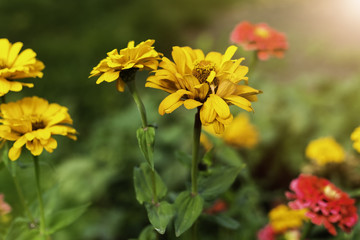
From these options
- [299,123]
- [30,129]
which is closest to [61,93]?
[299,123]

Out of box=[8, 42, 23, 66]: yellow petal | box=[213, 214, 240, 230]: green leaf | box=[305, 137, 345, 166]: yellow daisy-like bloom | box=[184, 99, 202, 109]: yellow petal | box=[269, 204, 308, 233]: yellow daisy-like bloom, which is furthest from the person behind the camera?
box=[305, 137, 345, 166]: yellow daisy-like bloom

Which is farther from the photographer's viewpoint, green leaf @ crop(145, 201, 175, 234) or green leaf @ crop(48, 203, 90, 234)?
green leaf @ crop(48, 203, 90, 234)

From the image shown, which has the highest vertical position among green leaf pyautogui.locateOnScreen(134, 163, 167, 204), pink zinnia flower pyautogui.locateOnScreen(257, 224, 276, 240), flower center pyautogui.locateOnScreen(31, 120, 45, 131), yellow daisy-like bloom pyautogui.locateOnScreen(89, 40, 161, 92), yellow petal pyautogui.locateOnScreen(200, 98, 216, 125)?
yellow daisy-like bloom pyautogui.locateOnScreen(89, 40, 161, 92)

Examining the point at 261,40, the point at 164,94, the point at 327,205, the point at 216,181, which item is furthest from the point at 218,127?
the point at 164,94

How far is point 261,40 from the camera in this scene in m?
1.27

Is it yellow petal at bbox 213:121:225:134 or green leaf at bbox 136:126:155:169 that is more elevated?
yellow petal at bbox 213:121:225:134

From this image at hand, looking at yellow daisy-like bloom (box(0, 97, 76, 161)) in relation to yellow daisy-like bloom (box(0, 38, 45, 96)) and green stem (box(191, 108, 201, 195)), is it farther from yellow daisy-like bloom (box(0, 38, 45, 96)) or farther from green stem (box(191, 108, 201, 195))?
green stem (box(191, 108, 201, 195))

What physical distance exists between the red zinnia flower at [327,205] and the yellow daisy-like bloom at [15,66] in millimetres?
635

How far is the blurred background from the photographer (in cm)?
168

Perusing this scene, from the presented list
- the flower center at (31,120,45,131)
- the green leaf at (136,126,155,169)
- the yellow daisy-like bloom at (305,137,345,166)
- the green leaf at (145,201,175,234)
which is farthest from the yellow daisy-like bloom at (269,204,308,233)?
the flower center at (31,120,45,131)

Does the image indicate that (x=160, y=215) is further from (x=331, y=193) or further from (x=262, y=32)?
(x=262, y=32)

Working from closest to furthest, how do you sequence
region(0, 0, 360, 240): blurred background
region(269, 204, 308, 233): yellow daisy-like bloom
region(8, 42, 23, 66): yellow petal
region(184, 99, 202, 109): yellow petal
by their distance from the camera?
region(184, 99, 202, 109): yellow petal, region(8, 42, 23, 66): yellow petal, region(269, 204, 308, 233): yellow daisy-like bloom, region(0, 0, 360, 240): blurred background

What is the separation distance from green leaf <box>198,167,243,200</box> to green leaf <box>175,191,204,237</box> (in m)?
0.04

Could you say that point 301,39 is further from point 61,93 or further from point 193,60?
point 193,60
